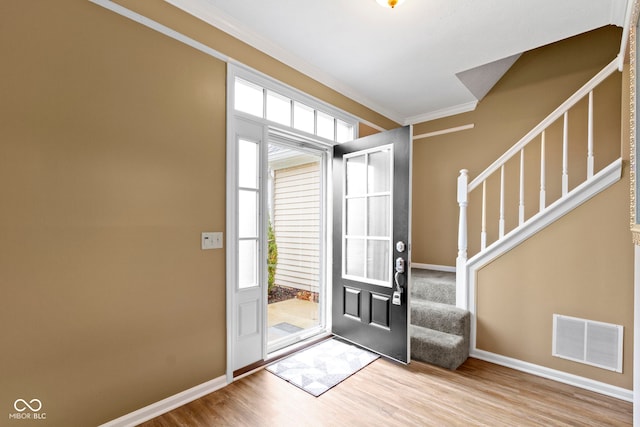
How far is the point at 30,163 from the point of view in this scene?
4.89 feet

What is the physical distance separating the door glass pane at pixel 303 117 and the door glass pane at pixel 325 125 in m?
0.10

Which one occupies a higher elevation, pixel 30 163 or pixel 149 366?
pixel 30 163

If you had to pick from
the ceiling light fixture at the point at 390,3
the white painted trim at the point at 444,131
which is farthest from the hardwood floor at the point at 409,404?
the white painted trim at the point at 444,131

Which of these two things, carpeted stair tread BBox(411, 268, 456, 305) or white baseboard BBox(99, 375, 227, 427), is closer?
white baseboard BBox(99, 375, 227, 427)

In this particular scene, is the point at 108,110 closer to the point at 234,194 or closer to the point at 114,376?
the point at 234,194

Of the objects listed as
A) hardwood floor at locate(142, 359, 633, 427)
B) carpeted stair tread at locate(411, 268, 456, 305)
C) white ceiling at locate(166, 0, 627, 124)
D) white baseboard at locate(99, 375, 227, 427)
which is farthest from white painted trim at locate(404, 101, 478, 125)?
white baseboard at locate(99, 375, 227, 427)

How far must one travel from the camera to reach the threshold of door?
238cm

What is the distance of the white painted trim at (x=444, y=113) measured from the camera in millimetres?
3875

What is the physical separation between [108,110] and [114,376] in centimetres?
156

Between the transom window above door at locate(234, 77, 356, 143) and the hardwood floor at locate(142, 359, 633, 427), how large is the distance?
7.19ft

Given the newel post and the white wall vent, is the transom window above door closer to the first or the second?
the newel post

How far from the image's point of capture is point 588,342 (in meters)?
2.30

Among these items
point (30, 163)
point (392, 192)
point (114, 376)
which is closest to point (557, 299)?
point (392, 192)

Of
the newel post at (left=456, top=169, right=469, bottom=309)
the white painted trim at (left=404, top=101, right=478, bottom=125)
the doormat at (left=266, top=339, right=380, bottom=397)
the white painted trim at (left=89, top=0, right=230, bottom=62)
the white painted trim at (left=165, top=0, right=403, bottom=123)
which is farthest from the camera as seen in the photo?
the white painted trim at (left=404, top=101, right=478, bottom=125)
